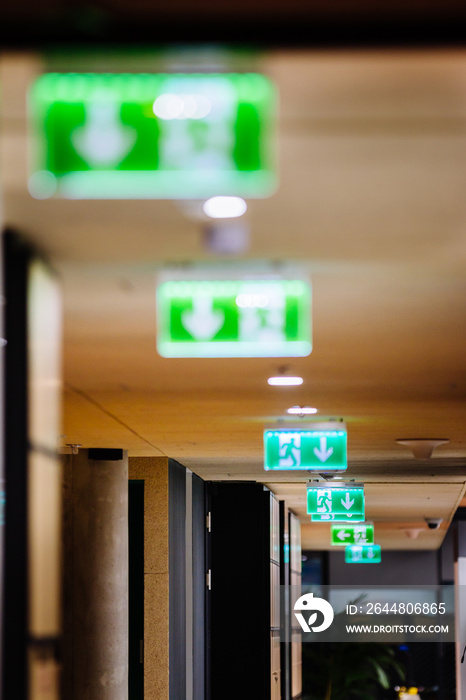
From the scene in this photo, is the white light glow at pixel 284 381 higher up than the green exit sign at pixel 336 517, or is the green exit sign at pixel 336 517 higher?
the white light glow at pixel 284 381

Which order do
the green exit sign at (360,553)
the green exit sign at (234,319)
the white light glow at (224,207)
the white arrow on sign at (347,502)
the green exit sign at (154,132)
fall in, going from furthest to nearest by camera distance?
the green exit sign at (360,553)
the white arrow on sign at (347,502)
the green exit sign at (234,319)
the white light glow at (224,207)
the green exit sign at (154,132)

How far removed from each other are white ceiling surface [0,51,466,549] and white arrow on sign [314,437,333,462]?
29 centimetres

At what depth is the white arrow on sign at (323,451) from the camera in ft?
24.3

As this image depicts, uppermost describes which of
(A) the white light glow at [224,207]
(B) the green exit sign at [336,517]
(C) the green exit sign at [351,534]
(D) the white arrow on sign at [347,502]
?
(A) the white light glow at [224,207]

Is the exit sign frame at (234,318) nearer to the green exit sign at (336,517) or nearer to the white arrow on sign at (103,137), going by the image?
the white arrow on sign at (103,137)

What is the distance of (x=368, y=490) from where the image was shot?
14.7 metres

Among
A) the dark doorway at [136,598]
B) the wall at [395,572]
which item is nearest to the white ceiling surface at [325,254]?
the dark doorway at [136,598]

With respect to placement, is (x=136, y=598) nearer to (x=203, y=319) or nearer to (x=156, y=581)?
Answer: (x=156, y=581)

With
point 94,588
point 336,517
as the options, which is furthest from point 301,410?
point 336,517

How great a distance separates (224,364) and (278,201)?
2703 millimetres

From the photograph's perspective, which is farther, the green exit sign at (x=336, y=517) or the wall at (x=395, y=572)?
the wall at (x=395, y=572)

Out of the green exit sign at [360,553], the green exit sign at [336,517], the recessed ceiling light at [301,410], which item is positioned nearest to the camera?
the recessed ceiling light at [301,410]

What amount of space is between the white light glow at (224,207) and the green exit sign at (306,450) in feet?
13.6

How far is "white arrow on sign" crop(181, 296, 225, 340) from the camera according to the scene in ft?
12.0
